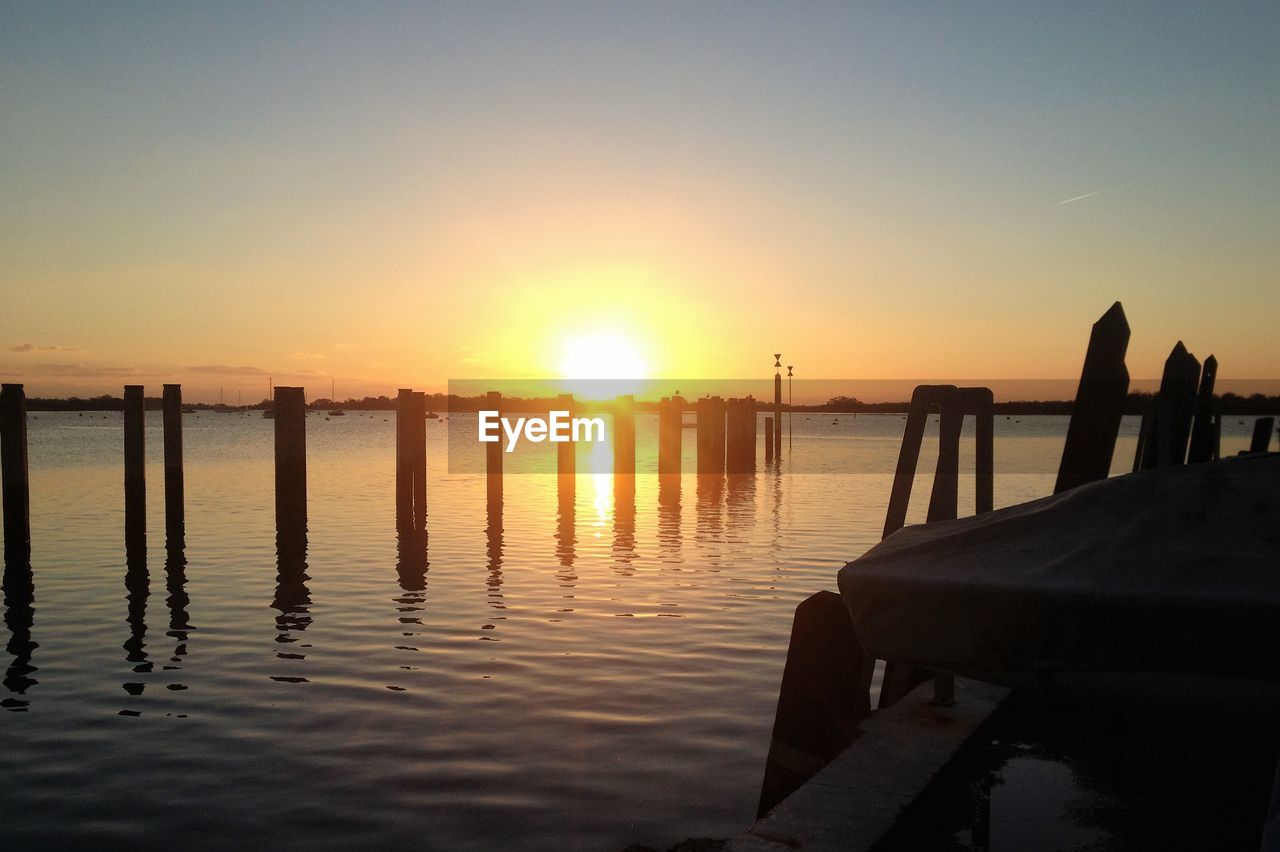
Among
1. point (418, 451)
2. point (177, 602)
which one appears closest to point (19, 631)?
point (177, 602)

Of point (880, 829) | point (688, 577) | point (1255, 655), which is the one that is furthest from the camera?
point (688, 577)

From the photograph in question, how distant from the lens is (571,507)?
80.3ft

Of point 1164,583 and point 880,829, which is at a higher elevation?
point 1164,583

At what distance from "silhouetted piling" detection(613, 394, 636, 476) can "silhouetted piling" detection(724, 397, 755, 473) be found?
8.53 m

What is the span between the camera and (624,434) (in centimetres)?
3047

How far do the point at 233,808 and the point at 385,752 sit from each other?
117 centimetres

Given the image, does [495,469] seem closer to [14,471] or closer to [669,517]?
[669,517]

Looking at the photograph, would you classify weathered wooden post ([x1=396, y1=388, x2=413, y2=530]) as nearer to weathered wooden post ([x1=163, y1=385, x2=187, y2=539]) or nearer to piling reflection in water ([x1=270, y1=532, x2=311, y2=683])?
piling reflection in water ([x1=270, y1=532, x2=311, y2=683])

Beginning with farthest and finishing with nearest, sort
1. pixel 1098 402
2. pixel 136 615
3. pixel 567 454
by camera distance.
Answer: pixel 567 454 < pixel 136 615 < pixel 1098 402

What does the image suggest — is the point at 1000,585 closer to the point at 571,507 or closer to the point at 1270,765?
the point at 1270,765

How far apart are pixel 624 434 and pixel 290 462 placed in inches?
536

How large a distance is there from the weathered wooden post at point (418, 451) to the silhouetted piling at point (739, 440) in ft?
60.9

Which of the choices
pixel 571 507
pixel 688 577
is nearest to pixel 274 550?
pixel 688 577

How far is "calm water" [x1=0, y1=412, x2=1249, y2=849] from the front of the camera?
19.9 feet
